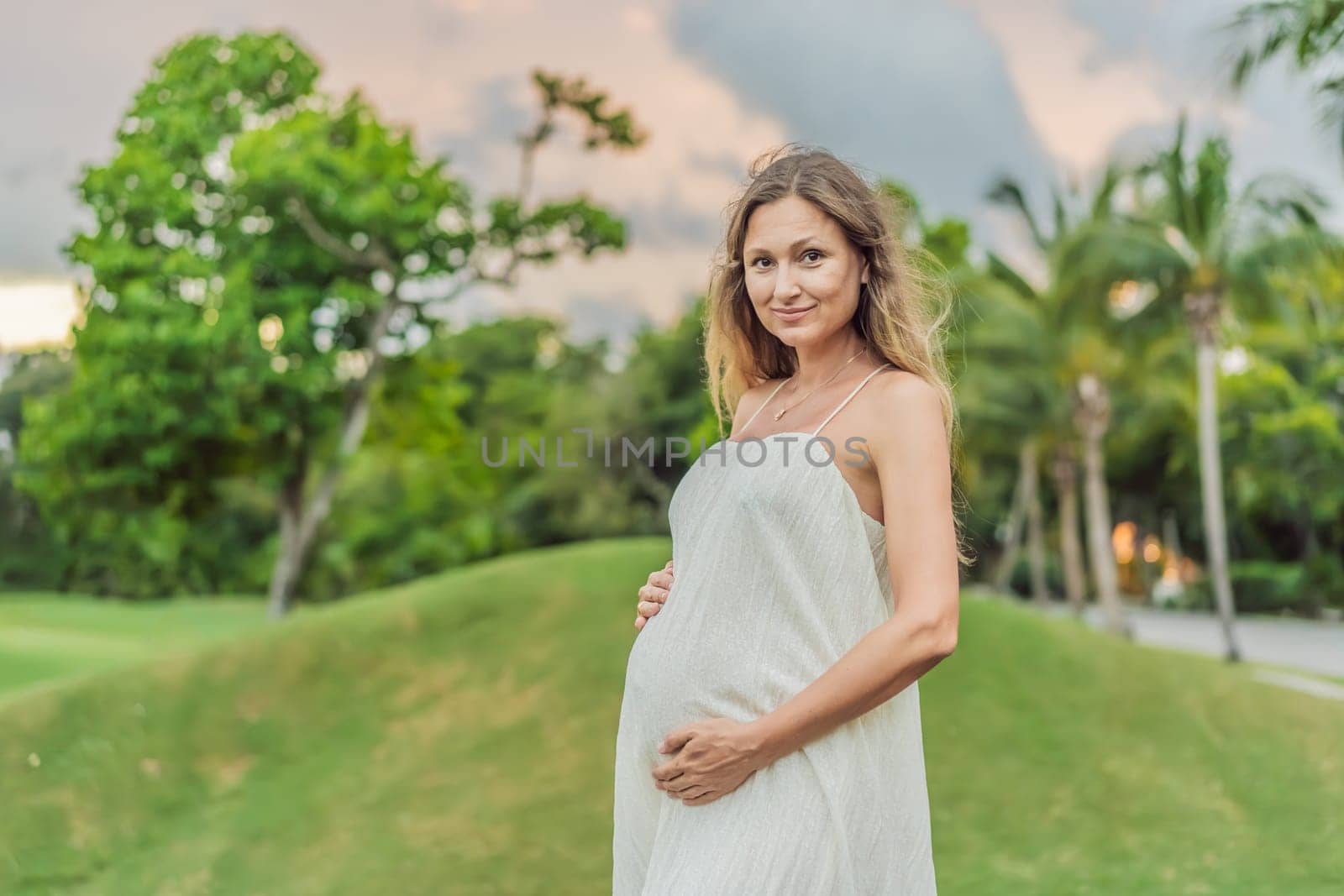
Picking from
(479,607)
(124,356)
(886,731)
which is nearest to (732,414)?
(886,731)

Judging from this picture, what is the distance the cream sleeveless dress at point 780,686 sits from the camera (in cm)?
135

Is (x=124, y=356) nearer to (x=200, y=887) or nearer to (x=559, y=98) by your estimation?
(x=559, y=98)

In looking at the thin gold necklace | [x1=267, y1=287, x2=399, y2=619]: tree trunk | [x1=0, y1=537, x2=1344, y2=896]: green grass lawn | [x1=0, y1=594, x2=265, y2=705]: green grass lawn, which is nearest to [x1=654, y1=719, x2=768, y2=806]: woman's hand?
the thin gold necklace

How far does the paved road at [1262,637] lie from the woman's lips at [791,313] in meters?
14.9

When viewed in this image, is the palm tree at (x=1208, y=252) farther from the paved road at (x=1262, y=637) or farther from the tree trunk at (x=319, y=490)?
the tree trunk at (x=319, y=490)

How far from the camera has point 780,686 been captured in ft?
4.53

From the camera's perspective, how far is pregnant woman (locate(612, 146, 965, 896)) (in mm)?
1326

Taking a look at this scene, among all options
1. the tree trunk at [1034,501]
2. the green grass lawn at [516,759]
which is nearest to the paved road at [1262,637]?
the tree trunk at [1034,501]

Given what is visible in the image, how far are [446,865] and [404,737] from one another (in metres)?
1.50

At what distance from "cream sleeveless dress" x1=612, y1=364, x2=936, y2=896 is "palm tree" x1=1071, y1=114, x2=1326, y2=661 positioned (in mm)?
16723

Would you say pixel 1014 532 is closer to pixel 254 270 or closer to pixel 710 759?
pixel 254 270

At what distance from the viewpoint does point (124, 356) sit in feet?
55.0

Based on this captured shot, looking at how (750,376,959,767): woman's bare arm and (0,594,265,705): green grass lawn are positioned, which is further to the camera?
(0,594,265,705): green grass lawn

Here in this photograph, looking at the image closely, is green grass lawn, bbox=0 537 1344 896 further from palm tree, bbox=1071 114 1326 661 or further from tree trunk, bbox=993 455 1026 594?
tree trunk, bbox=993 455 1026 594
